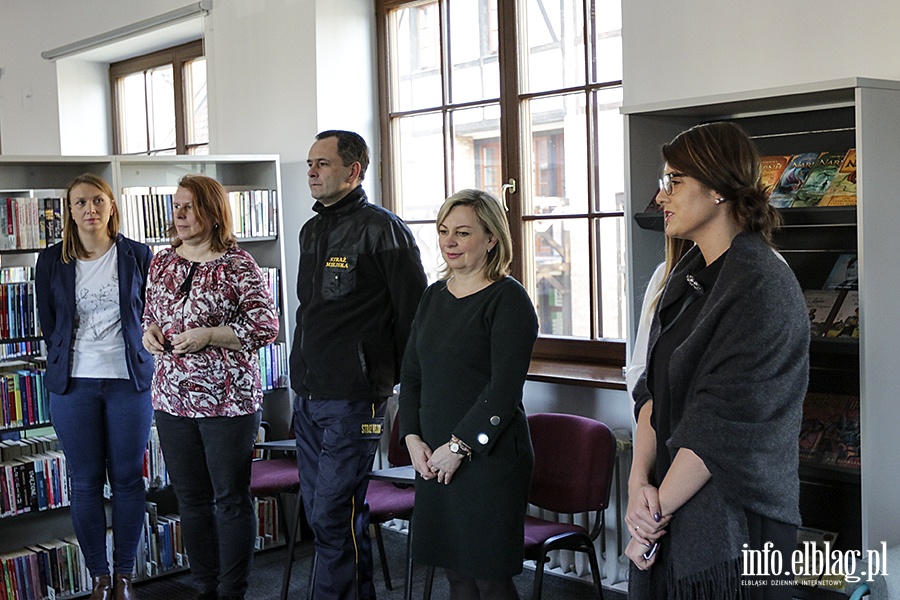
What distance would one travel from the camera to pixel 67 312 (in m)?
3.51

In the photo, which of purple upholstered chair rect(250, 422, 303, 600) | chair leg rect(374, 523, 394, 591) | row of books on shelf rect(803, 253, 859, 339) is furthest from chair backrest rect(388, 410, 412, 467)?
row of books on shelf rect(803, 253, 859, 339)

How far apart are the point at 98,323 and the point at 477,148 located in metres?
1.75

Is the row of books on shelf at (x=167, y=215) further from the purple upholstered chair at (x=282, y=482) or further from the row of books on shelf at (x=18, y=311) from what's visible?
the purple upholstered chair at (x=282, y=482)

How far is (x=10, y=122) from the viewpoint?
22.5 feet

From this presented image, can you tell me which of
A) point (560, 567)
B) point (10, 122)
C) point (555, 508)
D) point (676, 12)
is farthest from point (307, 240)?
point (10, 122)

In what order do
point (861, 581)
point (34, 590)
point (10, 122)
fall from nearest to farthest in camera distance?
point (861, 581) → point (34, 590) → point (10, 122)

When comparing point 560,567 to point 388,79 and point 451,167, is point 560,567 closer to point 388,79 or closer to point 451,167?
point 451,167

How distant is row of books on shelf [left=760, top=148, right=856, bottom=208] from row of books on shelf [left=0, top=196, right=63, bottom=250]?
2.71 meters

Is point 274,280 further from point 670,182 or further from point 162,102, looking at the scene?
point 670,182

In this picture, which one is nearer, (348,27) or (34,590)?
(34,590)

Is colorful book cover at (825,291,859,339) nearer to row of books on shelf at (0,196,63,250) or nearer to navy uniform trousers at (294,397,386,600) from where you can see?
navy uniform trousers at (294,397,386,600)

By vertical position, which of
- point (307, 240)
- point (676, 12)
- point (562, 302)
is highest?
point (676, 12)

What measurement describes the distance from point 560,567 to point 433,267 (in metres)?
1.48

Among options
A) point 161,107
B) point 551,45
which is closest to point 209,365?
point 551,45
